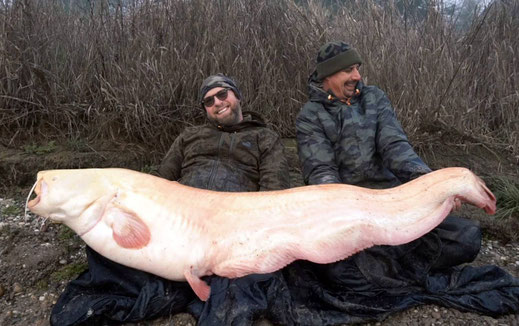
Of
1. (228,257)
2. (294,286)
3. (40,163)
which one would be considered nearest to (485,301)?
(294,286)

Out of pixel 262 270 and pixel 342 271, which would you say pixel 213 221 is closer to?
pixel 262 270

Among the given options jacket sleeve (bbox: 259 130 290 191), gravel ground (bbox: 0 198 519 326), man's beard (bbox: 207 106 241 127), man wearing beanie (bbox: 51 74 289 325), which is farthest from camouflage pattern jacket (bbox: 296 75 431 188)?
gravel ground (bbox: 0 198 519 326)

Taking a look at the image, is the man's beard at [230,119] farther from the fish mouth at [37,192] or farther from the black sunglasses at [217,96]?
the fish mouth at [37,192]

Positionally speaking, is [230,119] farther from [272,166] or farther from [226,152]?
[272,166]

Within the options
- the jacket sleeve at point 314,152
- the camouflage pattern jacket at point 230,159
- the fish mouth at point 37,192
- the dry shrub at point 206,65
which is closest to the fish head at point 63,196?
the fish mouth at point 37,192

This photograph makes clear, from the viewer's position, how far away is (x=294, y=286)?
2.43 m

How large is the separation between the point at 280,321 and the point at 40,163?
9.12 ft

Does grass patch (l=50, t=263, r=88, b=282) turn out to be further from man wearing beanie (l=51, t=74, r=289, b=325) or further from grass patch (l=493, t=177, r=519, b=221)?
grass patch (l=493, t=177, r=519, b=221)

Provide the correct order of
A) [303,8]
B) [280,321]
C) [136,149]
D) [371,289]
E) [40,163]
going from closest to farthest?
[280,321]
[371,289]
[40,163]
[136,149]
[303,8]

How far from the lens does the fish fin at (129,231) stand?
Answer: 2.07 m

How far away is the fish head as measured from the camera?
212 centimetres

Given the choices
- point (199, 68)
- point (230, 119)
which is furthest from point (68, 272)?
point (199, 68)

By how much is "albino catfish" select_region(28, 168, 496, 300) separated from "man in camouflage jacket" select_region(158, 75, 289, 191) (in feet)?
2.01

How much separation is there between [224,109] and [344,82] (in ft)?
2.96
